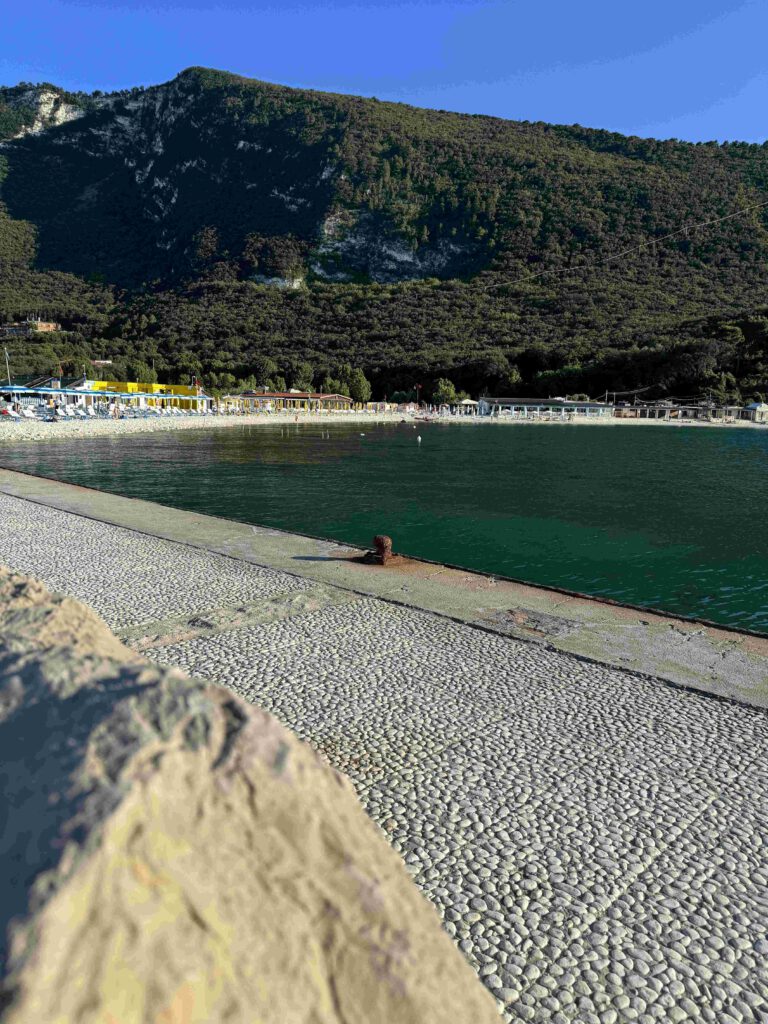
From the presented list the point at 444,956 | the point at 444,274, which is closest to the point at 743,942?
the point at 444,956

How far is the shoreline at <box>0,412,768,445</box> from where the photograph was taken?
4628cm

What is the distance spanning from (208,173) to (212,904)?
601 feet

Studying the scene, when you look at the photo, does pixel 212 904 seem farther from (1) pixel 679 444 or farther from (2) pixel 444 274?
(2) pixel 444 274

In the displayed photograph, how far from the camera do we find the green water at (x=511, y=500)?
44.0ft

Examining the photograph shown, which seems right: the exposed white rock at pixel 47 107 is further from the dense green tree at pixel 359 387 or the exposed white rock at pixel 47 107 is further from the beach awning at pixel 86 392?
the beach awning at pixel 86 392

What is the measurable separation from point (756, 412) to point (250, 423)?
59454mm

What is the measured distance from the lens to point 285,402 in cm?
9112

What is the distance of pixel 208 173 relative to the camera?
161500 millimetres

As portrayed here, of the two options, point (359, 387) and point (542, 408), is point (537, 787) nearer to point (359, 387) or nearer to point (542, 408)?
point (542, 408)

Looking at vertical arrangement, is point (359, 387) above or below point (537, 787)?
above

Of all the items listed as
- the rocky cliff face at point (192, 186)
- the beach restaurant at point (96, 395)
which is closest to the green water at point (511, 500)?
the beach restaurant at point (96, 395)

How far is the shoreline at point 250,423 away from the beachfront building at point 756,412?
955 mm

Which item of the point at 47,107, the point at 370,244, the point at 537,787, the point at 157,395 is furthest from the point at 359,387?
the point at 47,107

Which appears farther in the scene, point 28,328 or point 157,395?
point 28,328
